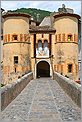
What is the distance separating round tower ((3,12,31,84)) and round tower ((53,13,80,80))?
12.2 feet

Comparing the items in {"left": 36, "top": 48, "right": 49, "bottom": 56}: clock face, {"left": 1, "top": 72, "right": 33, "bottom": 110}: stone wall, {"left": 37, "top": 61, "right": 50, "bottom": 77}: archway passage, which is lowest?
{"left": 37, "top": 61, "right": 50, "bottom": 77}: archway passage

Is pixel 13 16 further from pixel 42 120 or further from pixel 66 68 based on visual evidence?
pixel 42 120

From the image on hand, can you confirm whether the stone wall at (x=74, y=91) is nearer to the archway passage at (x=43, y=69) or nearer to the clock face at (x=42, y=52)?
the clock face at (x=42, y=52)

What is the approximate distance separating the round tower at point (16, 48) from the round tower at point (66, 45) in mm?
3724

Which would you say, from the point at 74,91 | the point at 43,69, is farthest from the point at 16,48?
the point at 74,91

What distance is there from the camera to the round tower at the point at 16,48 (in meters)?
30.7

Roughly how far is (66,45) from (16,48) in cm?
596

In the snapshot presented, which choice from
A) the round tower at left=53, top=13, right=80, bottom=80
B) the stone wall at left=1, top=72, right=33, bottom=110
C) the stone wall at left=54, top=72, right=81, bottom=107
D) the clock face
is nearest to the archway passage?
the clock face

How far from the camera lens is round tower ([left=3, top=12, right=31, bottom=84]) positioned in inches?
1209

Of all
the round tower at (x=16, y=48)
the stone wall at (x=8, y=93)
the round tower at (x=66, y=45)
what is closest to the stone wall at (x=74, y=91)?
the stone wall at (x=8, y=93)

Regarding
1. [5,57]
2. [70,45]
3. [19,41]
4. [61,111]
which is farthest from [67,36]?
[61,111]

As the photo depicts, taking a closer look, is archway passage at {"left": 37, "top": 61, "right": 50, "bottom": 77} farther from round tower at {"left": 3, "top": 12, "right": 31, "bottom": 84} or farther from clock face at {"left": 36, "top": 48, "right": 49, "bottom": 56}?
round tower at {"left": 3, "top": 12, "right": 31, "bottom": 84}

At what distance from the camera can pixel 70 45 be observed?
30922 mm

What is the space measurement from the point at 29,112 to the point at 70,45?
22566mm
